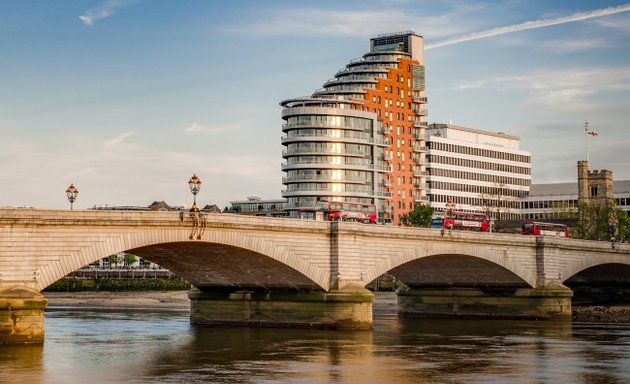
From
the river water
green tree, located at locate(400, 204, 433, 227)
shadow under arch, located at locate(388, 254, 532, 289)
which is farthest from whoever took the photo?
green tree, located at locate(400, 204, 433, 227)

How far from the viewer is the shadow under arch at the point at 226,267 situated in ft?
210

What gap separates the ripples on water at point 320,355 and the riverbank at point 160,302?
14169 millimetres

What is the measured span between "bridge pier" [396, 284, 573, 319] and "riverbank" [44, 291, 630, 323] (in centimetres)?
299

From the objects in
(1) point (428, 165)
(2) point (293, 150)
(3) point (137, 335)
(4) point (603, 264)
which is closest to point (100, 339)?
(3) point (137, 335)

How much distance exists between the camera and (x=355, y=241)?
2788 inches

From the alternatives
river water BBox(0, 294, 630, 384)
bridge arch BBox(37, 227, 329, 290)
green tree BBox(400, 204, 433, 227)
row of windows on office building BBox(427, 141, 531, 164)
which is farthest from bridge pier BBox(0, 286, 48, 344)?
row of windows on office building BBox(427, 141, 531, 164)

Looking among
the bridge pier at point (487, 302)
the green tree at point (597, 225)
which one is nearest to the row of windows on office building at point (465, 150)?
the green tree at point (597, 225)

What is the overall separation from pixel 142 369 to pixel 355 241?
87.3 ft

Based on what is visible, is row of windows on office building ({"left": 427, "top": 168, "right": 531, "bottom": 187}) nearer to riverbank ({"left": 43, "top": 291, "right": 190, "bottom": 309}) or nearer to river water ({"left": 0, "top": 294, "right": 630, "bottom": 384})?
riverbank ({"left": 43, "top": 291, "right": 190, "bottom": 309})

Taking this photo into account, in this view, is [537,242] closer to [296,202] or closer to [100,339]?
[100,339]

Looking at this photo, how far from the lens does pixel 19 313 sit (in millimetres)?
50688

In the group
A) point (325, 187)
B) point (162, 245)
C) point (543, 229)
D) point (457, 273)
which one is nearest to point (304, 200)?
point (325, 187)

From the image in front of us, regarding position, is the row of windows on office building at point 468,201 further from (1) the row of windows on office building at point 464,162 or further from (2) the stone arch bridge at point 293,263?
(2) the stone arch bridge at point 293,263

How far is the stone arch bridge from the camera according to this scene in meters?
51.9
